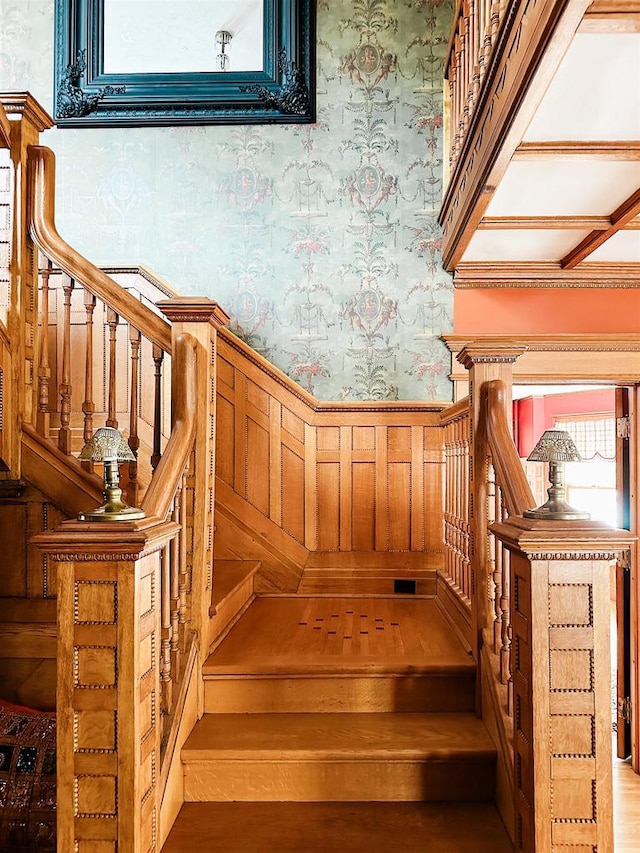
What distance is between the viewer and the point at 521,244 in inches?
145

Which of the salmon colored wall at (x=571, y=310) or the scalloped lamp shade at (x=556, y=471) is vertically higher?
the salmon colored wall at (x=571, y=310)

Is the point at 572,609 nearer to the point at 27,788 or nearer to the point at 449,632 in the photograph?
the point at 449,632

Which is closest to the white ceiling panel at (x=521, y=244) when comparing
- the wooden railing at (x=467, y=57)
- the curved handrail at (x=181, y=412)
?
the wooden railing at (x=467, y=57)

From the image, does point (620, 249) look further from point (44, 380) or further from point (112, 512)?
point (112, 512)

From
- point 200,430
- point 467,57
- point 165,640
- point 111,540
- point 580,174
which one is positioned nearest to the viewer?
point 111,540

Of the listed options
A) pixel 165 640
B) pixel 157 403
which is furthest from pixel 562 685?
pixel 157 403

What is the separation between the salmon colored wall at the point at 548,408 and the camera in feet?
28.3

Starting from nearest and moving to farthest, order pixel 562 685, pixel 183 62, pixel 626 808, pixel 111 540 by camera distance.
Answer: pixel 111 540
pixel 562 685
pixel 626 808
pixel 183 62

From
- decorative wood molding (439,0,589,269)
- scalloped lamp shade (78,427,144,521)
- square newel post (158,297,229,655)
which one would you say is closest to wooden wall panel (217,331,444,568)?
decorative wood molding (439,0,589,269)

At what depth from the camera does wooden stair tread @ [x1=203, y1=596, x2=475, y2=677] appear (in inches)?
97.4

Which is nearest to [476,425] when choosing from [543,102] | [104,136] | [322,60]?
[543,102]

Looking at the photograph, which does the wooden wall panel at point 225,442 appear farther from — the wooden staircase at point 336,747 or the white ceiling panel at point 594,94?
the white ceiling panel at point 594,94

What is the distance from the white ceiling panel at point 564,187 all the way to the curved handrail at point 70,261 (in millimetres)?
1501

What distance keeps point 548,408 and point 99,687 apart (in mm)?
8999
